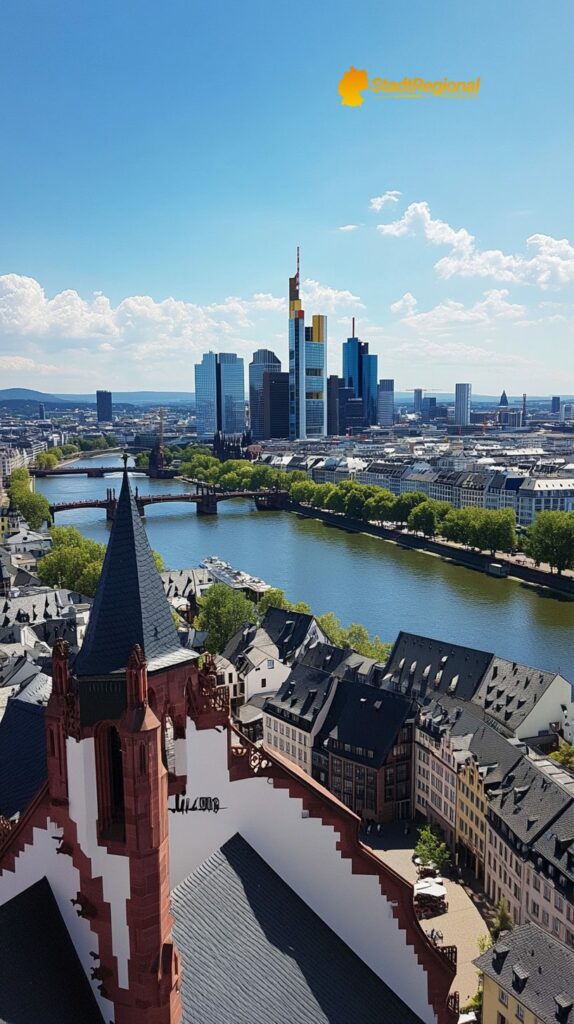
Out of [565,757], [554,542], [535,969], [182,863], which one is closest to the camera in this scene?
[182,863]

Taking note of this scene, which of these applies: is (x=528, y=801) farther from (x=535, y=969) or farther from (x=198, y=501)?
(x=198, y=501)

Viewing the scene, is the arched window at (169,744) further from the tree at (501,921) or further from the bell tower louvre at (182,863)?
the tree at (501,921)

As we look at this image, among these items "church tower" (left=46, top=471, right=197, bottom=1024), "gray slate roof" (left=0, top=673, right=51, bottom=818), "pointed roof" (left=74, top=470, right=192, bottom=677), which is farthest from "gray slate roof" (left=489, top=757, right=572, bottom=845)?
"pointed roof" (left=74, top=470, right=192, bottom=677)

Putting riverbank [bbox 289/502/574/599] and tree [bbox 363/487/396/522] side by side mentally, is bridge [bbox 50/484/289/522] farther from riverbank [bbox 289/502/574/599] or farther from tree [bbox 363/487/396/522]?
tree [bbox 363/487/396/522]

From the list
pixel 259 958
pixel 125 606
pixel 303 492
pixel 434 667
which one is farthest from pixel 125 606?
pixel 303 492

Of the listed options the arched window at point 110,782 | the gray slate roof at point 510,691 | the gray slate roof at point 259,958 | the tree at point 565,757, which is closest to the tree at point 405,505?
the gray slate roof at point 510,691

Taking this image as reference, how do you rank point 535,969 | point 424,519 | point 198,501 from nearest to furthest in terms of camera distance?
1. point 535,969
2. point 424,519
3. point 198,501

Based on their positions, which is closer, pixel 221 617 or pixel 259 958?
pixel 259 958
